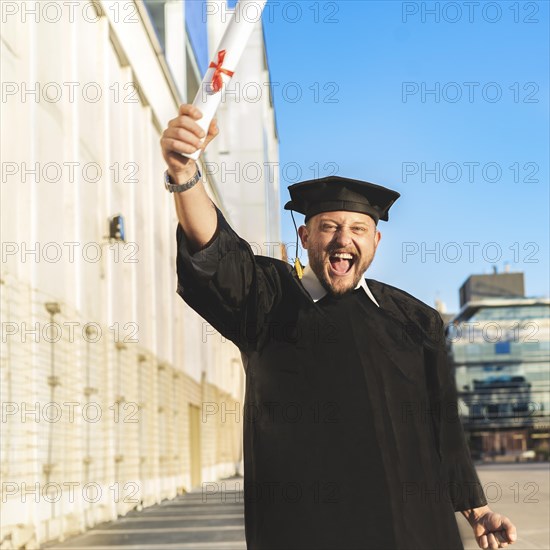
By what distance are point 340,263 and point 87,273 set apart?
12990 millimetres

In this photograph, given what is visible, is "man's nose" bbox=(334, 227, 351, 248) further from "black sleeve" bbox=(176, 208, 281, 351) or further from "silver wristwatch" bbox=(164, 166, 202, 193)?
"silver wristwatch" bbox=(164, 166, 202, 193)

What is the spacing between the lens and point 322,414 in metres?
3.03

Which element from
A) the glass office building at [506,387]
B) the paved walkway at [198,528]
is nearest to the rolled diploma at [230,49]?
the paved walkway at [198,528]

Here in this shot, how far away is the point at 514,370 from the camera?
10938cm

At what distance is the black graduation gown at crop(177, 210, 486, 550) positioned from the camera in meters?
2.97

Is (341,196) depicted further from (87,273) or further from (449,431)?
(87,273)

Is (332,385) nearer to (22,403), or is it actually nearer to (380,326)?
(380,326)

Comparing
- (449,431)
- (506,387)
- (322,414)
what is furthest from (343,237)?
(506,387)

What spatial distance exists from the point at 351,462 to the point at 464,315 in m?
121

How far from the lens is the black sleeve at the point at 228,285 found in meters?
2.96

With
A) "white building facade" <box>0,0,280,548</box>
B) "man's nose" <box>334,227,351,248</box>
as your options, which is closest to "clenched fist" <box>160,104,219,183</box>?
"man's nose" <box>334,227,351,248</box>

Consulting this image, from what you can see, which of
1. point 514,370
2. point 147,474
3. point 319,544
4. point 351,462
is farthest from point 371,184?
point 514,370

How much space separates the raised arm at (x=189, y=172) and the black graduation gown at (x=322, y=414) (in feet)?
0.16

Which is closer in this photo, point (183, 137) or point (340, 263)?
point (183, 137)
